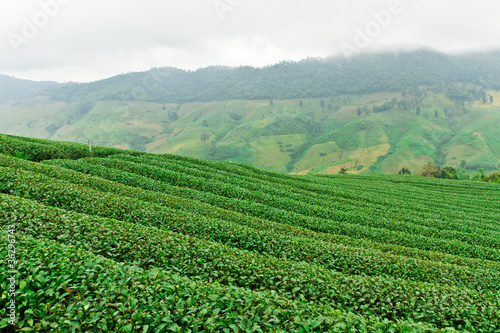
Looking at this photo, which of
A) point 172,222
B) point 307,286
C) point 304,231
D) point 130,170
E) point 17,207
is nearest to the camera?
point 307,286

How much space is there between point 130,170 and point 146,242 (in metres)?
19.3

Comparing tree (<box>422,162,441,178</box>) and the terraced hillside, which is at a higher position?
the terraced hillside

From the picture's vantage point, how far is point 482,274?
49.9ft

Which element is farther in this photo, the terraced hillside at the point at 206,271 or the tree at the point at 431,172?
the tree at the point at 431,172

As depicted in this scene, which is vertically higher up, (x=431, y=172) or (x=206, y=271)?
(x=206, y=271)

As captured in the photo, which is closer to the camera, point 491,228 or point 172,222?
point 172,222

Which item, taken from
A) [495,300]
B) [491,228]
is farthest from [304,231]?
[491,228]

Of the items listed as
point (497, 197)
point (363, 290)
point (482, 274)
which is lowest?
point (497, 197)

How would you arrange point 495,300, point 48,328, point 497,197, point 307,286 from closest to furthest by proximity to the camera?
point 48,328 → point 307,286 → point 495,300 → point 497,197

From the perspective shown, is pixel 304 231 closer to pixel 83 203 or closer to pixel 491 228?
pixel 83 203

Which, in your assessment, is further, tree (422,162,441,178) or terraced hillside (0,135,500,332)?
tree (422,162,441,178)

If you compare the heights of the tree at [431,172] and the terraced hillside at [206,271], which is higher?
the terraced hillside at [206,271]

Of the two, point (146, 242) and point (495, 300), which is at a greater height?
point (146, 242)

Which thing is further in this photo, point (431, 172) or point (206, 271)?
point (431, 172)
